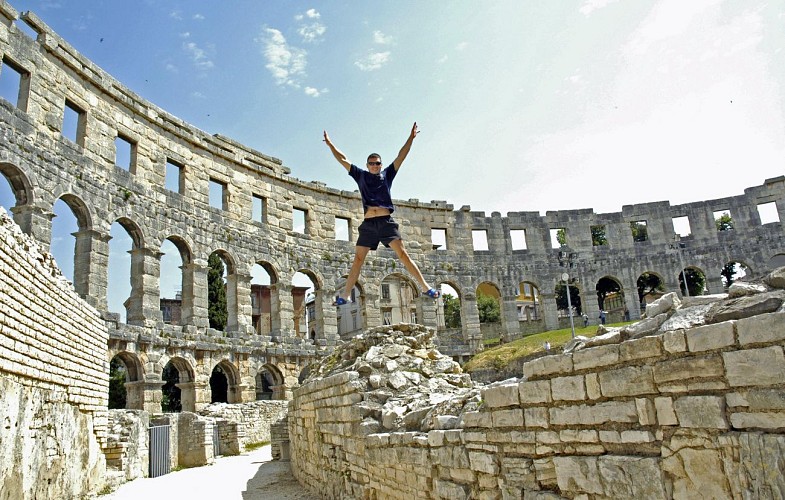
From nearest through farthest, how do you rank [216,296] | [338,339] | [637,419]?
1. [637,419]
2. [338,339]
3. [216,296]

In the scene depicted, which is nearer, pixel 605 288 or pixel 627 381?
pixel 627 381

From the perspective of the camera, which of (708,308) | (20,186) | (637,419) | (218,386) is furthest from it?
(218,386)

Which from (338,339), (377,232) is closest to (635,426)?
(377,232)

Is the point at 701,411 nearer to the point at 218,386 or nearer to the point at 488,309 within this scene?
the point at 218,386

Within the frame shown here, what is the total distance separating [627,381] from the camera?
3.99m

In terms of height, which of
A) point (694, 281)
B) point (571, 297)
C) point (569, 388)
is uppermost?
point (571, 297)

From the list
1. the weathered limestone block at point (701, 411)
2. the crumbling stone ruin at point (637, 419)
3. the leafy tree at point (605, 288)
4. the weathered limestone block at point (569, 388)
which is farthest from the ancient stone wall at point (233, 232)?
the weathered limestone block at point (701, 411)

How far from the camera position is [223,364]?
23.0 metres

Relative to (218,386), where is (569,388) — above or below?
below

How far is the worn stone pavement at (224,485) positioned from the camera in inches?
456

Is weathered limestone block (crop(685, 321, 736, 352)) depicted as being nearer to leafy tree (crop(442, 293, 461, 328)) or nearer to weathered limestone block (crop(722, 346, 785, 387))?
weathered limestone block (crop(722, 346, 785, 387))

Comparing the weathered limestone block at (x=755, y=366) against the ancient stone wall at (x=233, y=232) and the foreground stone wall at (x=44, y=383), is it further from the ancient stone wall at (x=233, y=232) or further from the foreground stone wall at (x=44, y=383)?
the ancient stone wall at (x=233, y=232)

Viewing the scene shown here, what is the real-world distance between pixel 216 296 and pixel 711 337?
116 ft

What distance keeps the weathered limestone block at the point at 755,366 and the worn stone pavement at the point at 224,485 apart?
8.50m
